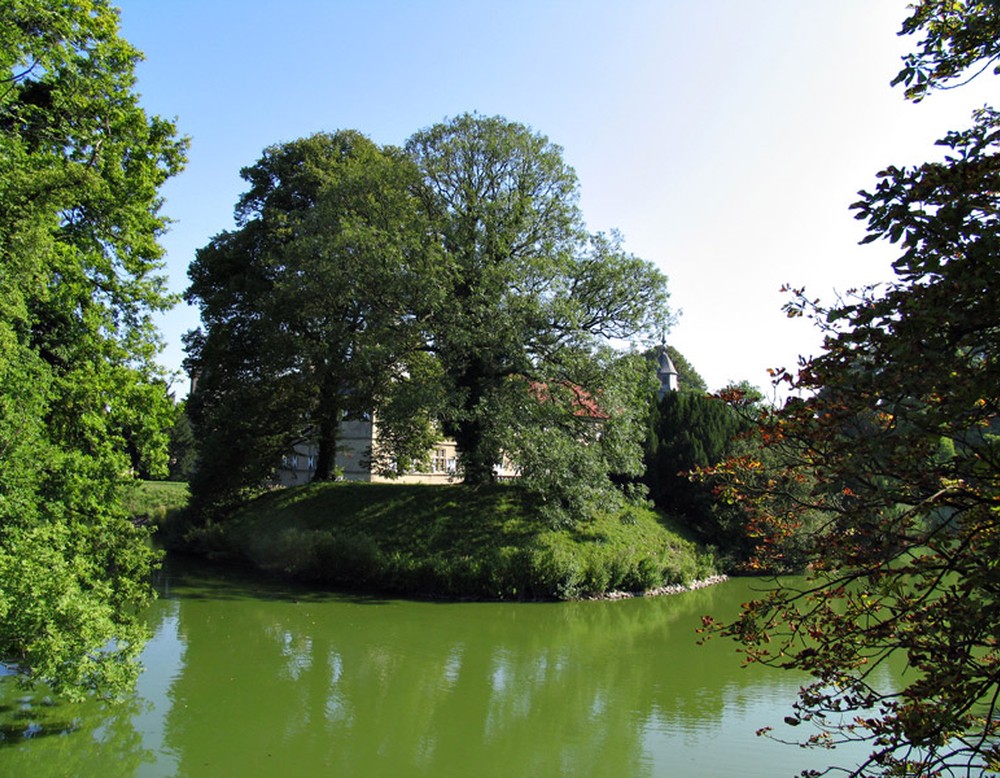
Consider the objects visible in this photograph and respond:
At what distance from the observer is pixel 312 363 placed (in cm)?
2278

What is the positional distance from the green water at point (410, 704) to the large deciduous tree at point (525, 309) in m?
5.18

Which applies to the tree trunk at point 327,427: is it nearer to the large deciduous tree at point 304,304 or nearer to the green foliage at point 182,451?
the large deciduous tree at point 304,304

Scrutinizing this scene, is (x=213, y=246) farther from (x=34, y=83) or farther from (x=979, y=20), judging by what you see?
(x=979, y=20)

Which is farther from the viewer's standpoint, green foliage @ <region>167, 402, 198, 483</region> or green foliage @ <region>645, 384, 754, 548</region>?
green foliage @ <region>167, 402, 198, 483</region>

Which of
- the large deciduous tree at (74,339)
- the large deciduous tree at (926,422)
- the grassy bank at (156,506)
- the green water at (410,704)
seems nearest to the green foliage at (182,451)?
the grassy bank at (156,506)

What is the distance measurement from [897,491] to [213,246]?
27036 millimetres

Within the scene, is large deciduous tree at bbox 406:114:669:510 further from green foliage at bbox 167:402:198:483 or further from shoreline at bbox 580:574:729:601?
green foliage at bbox 167:402:198:483

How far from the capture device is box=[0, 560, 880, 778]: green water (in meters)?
7.84

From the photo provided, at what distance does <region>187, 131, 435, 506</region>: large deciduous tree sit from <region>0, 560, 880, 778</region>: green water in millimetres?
7763

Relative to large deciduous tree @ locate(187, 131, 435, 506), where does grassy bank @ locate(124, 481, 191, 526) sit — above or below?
below

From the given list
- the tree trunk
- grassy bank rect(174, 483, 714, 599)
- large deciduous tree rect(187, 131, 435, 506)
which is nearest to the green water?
grassy bank rect(174, 483, 714, 599)

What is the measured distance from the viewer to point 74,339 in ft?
34.8

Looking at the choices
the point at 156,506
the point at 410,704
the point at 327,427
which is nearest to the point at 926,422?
the point at 410,704

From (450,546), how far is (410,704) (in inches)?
350
